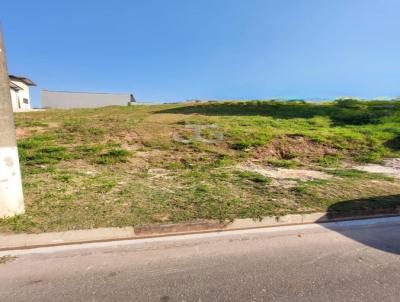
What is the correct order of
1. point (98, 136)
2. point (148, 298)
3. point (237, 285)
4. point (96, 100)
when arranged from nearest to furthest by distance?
point (148, 298) < point (237, 285) < point (98, 136) < point (96, 100)

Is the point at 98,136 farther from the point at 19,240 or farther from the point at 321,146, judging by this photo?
the point at 321,146

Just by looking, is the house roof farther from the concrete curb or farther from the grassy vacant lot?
the concrete curb

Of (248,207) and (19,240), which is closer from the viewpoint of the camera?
(19,240)

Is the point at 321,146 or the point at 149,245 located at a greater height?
the point at 321,146

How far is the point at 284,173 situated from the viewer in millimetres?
6059

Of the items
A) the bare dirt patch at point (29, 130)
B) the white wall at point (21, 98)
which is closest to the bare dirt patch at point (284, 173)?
the bare dirt patch at point (29, 130)

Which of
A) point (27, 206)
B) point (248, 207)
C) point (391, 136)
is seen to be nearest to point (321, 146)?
point (391, 136)

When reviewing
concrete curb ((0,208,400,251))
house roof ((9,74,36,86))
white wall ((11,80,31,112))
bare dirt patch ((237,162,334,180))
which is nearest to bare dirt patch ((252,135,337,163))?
bare dirt patch ((237,162,334,180))

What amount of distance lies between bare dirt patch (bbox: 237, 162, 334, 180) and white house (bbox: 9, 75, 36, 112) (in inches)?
1209

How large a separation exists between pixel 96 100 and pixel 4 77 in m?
35.2

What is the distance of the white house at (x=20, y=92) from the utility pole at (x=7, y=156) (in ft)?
98.6

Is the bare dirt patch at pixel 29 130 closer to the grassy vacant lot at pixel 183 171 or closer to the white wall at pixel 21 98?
the grassy vacant lot at pixel 183 171

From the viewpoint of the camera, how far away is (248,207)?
3891 millimetres

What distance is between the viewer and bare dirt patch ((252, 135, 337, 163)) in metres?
7.68
